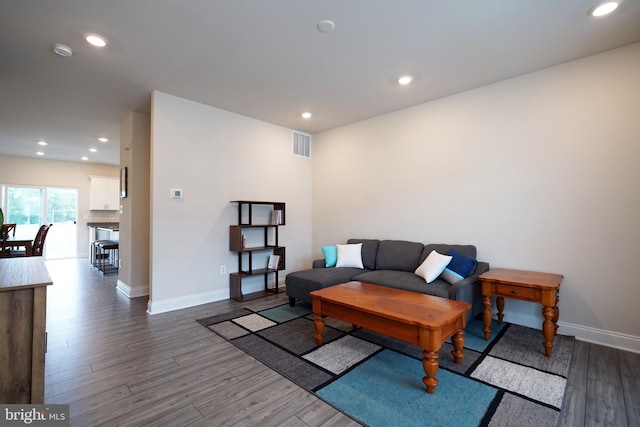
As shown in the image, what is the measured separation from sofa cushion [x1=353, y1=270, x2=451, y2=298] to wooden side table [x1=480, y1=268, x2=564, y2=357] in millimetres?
393

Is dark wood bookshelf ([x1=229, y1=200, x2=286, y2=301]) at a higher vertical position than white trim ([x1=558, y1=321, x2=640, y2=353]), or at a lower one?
higher

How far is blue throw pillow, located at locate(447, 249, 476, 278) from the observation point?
3051 millimetres

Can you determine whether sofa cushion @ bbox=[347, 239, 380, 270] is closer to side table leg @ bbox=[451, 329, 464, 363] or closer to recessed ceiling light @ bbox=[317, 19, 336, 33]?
side table leg @ bbox=[451, 329, 464, 363]

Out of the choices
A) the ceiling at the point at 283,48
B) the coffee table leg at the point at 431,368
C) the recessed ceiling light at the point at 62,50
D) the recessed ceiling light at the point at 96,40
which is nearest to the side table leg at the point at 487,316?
the coffee table leg at the point at 431,368

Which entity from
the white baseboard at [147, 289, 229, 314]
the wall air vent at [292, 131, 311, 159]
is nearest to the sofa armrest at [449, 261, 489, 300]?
the white baseboard at [147, 289, 229, 314]

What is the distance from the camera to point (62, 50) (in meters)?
2.61

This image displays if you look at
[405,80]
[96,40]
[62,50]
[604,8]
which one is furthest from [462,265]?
[62,50]

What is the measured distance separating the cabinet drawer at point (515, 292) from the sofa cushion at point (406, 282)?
17.0 inches

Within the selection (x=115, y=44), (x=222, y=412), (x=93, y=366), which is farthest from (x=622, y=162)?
(x=93, y=366)

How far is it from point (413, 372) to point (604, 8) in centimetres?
307

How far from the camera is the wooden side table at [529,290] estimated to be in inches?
94.3

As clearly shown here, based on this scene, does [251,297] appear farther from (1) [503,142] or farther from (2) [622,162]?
(2) [622,162]

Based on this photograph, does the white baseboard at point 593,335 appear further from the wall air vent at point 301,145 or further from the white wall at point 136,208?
the white wall at point 136,208

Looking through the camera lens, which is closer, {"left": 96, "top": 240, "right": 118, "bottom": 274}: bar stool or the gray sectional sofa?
the gray sectional sofa
